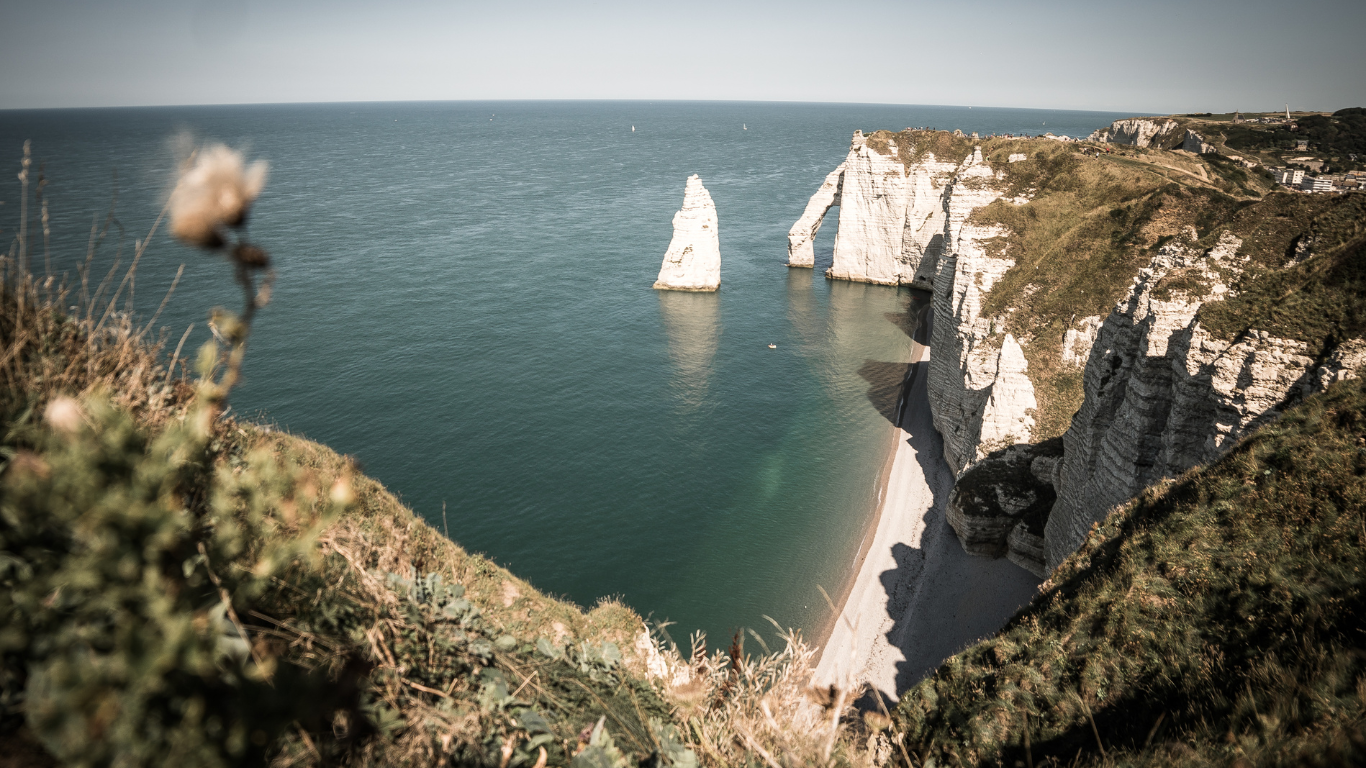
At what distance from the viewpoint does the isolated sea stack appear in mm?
57547

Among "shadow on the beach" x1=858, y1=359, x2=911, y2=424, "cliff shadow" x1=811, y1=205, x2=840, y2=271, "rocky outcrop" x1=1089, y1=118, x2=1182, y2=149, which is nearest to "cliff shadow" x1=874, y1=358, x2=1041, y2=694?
"shadow on the beach" x1=858, y1=359, x2=911, y2=424

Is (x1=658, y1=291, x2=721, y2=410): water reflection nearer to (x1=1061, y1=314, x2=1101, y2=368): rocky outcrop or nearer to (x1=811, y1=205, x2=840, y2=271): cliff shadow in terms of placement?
(x1=811, y1=205, x2=840, y2=271): cliff shadow

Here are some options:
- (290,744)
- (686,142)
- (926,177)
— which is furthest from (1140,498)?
(686,142)

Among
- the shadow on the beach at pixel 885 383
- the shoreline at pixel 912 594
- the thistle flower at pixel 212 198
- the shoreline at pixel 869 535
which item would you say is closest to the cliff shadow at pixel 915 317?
the shadow on the beach at pixel 885 383

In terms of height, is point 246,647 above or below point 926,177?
below

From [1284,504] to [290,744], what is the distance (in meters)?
16.2

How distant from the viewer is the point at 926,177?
57.2 m

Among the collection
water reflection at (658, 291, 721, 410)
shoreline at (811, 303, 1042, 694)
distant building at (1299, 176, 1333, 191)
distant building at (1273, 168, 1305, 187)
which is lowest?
shoreline at (811, 303, 1042, 694)

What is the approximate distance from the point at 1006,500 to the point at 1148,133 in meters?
104

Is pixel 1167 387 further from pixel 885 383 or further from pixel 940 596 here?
pixel 885 383

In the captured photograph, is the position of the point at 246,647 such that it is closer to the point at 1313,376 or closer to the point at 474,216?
the point at 1313,376

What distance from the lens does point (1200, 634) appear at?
10867 millimetres

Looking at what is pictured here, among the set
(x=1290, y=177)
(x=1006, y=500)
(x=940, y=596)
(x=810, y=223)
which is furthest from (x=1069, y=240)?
(x=1290, y=177)

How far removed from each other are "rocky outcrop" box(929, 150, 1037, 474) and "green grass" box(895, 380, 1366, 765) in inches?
506
